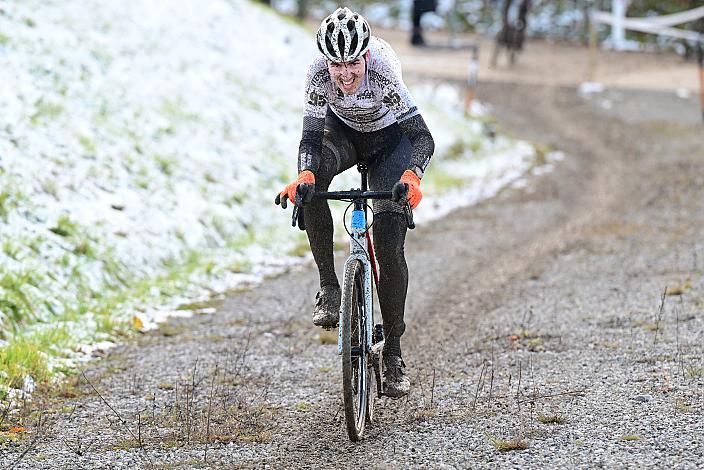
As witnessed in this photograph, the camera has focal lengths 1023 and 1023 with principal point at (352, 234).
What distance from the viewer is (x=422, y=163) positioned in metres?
5.70

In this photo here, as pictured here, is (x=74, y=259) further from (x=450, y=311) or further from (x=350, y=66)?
(x=350, y=66)

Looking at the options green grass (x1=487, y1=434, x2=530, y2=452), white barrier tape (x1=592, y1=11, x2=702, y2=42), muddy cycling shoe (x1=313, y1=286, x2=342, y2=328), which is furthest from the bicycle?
white barrier tape (x1=592, y1=11, x2=702, y2=42)

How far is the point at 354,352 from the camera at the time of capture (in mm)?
5438

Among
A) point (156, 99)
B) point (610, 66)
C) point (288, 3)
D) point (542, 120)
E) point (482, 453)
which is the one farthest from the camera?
point (288, 3)

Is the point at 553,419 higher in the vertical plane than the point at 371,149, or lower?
lower

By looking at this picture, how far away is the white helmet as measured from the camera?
17.5ft

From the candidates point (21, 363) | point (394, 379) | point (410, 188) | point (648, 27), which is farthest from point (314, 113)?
point (648, 27)

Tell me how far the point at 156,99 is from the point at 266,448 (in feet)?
30.4

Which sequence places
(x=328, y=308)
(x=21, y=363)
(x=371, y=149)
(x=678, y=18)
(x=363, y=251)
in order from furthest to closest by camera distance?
(x=678, y=18) → (x=21, y=363) → (x=371, y=149) → (x=328, y=308) → (x=363, y=251)

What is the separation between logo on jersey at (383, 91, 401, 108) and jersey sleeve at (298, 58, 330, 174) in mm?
343

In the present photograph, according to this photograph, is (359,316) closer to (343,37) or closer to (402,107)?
(402,107)

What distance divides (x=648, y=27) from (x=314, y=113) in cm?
2144

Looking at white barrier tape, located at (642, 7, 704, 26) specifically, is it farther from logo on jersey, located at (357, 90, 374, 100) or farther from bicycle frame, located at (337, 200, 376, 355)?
bicycle frame, located at (337, 200, 376, 355)

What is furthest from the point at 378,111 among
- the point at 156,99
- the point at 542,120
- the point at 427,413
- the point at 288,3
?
the point at 288,3
